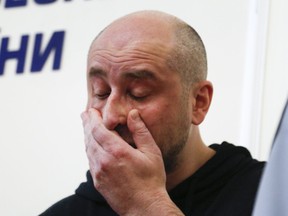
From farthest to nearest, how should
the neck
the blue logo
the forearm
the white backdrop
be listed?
the blue logo < the white backdrop < the neck < the forearm

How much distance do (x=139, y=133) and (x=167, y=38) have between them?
0.30m

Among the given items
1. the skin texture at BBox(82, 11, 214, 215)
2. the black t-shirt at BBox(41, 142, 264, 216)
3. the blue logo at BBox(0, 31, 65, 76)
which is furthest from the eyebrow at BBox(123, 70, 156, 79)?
the blue logo at BBox(0, 31, 65, 76)

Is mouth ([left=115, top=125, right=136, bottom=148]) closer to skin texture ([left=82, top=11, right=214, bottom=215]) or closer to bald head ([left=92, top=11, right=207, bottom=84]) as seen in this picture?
skin texture ([left=82, top=11, right=214, bottom=215])

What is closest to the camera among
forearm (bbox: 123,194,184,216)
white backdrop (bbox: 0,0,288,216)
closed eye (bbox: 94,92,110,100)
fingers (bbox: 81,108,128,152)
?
forearm (bbox: 123,194,184,216)

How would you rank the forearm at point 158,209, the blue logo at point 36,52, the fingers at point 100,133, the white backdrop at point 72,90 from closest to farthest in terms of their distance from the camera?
1. the forearm at point 158,209
2. the fingers at point 100,133
3. the white backdrop at point 72,90
4. the blue logo at point 36,52

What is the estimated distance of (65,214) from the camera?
1.52m

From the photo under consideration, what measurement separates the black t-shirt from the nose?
0.88ft

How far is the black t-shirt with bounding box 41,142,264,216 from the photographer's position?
1.33 metres

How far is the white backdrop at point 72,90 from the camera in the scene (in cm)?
196

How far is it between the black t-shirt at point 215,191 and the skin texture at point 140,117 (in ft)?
0.12

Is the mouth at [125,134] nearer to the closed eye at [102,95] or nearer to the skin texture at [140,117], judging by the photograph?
the skin texture at [140,117]

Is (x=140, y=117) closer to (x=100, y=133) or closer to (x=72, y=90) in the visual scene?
(x=100, y=133)

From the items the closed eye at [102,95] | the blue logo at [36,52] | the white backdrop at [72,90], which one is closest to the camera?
the closed eye at [102,95]

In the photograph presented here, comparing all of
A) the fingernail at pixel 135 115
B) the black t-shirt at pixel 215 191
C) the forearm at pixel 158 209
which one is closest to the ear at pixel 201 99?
the black t-shirt at pixel 215 191
